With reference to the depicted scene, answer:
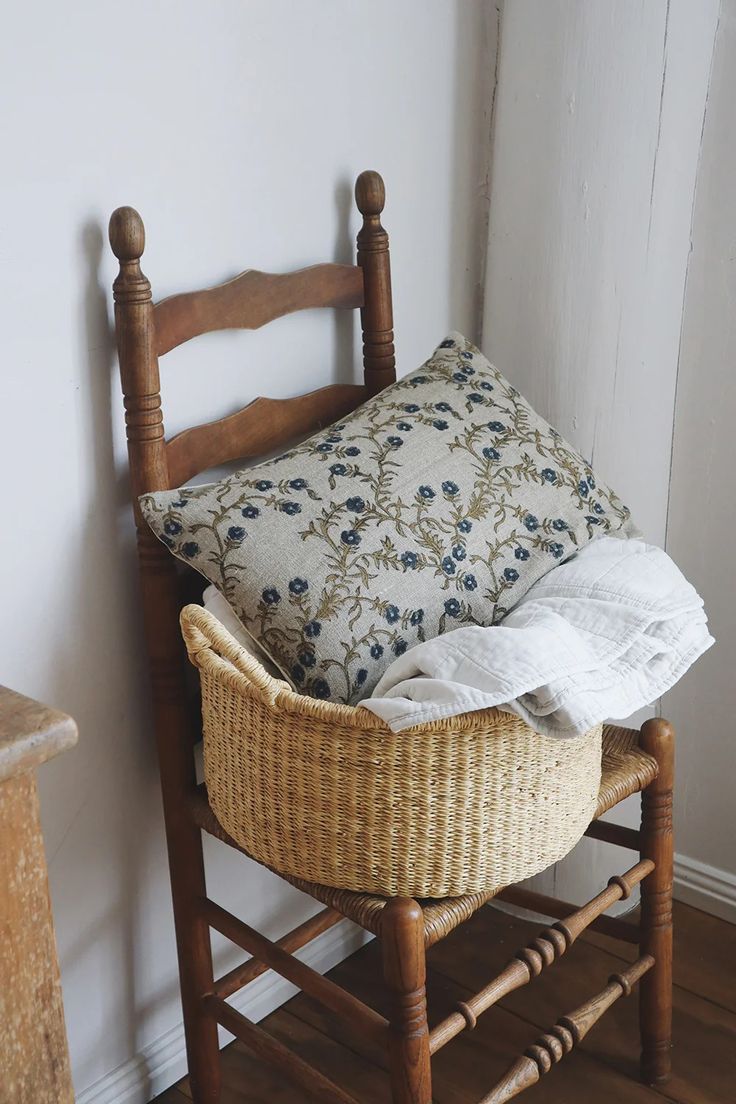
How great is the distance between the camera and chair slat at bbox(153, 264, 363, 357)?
3.64 ft

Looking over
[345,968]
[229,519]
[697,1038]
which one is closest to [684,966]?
[697,1038]

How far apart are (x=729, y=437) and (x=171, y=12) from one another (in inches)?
34.8

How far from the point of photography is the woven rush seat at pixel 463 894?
3.19ft

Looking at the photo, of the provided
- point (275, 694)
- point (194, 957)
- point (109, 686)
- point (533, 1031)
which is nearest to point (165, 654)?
point (109, 686)

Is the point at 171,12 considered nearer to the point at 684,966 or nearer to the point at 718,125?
the point at 718,125

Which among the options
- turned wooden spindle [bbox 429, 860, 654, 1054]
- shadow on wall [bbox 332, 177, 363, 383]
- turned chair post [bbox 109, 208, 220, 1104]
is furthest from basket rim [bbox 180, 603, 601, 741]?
shadow on wall [bbox 332, 177, 363, 383]

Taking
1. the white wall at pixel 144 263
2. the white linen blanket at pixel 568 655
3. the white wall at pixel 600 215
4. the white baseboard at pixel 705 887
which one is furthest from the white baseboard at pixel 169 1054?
the white wall at pixel 600 215

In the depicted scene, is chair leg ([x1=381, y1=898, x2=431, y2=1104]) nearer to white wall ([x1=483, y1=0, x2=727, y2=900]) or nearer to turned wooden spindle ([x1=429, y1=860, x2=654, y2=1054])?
turned wooden spindle ([x1=429, y1=860, x2=654, y2=1054])

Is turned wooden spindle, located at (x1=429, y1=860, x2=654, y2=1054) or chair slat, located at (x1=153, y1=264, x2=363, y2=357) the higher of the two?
chair slat, located at (x1=153, y1=264, x2=363, y2=357)

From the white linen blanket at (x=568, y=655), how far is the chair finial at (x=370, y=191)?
502 mm

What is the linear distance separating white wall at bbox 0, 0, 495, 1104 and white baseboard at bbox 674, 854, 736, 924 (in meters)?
0.61

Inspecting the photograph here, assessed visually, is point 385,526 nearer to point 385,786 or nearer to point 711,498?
point 385,786

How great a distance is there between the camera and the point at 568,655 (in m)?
0.93

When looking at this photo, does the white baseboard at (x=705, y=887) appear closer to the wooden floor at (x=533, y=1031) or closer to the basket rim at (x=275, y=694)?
the wooden floor at (x=533, y=1031)
